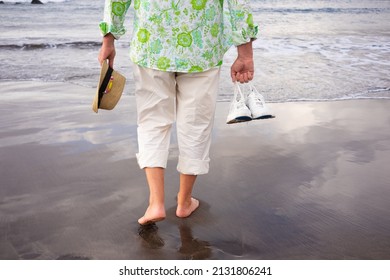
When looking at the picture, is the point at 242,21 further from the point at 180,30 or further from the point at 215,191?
the point at 215,191

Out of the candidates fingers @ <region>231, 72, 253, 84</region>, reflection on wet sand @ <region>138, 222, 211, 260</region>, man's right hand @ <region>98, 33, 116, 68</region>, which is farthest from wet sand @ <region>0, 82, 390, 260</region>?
man's right hand @ <region>98, 33, 116, 68</region>

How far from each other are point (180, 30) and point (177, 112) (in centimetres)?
45

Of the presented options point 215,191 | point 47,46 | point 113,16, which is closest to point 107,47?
point 113,16

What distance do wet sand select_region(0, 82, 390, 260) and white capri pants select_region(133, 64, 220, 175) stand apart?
0.37 meters

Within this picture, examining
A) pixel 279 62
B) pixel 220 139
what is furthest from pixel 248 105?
pixel 279 62

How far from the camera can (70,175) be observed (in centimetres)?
307

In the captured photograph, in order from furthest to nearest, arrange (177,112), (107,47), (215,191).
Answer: (215,191)
(177,112)
(107,47)

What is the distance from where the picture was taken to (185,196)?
101 inches

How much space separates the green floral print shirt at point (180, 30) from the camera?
2217 millimetres

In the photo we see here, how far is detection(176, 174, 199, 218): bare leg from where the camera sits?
101 inches

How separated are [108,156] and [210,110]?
125 centimetres

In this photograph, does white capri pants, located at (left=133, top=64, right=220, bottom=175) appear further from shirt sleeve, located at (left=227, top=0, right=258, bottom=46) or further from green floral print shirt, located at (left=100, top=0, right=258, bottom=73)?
shirt sleeve, located at (left=227, top=0, right=258, bottom=46)

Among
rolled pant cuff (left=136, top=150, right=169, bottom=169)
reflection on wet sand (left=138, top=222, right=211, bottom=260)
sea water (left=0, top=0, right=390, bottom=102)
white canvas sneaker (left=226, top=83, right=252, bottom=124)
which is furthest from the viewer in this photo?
sea water (left=0, top=0, right=390, bottom=102)

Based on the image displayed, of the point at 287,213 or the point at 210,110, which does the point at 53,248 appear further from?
the point at 287,213
